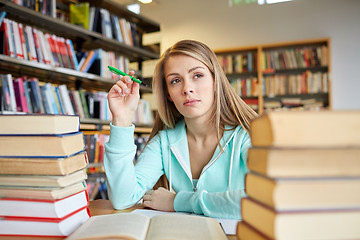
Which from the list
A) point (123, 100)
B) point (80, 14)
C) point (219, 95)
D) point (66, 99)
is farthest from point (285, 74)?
point (123, 100)

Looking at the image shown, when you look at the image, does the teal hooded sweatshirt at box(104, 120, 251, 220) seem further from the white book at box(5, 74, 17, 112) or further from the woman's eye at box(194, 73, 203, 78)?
the white book at box(5, 74, 17, 112)

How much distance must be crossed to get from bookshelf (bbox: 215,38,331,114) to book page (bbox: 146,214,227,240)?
3.96 metres

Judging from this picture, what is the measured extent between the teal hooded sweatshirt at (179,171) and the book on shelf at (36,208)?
38cm

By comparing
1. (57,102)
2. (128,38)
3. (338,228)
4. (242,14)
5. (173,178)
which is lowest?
(173,178)

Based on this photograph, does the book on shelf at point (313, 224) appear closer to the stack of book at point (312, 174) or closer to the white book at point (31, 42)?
the stack of book at point (312, 174)

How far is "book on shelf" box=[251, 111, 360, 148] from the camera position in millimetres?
365

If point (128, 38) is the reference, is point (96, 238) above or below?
below

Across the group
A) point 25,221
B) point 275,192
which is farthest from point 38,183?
point 275,192

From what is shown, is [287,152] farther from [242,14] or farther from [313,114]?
[242,14]

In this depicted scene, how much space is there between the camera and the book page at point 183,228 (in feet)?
1.64

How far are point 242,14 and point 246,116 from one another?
3953mm

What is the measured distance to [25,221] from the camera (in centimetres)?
58

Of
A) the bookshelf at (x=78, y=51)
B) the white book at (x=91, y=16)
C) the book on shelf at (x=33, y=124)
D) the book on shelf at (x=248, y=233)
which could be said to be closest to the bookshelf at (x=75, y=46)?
the bookshelf at (x=78, y=51)

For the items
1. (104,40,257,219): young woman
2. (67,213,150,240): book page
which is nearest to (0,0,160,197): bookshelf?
(104,40,257,219): young woman
